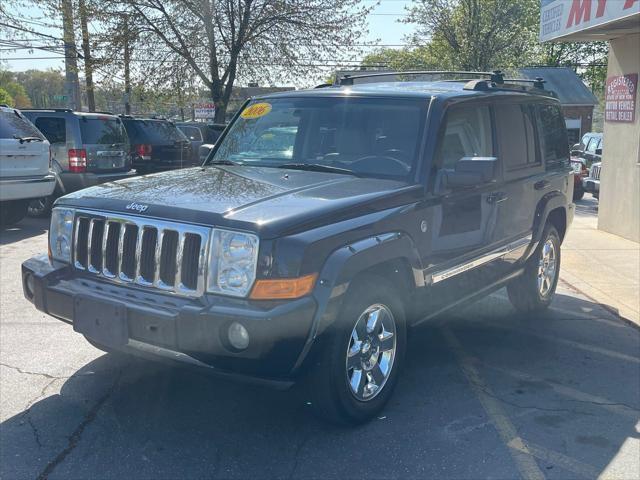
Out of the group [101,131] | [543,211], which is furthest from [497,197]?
[101,131]

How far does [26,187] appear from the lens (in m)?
10.2

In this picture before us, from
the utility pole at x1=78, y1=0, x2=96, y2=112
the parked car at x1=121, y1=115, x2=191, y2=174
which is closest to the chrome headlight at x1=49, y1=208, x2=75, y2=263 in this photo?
the parked car at x1=121, y1=115, x2=191, y2=174

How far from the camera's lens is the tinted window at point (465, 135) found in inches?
194

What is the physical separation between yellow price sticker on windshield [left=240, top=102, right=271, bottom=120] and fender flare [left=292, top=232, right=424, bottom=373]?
1.93m

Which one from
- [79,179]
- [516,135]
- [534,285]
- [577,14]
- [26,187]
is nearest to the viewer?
[516,135]

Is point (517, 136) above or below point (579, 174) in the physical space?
above

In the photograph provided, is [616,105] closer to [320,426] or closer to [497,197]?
[497,197]

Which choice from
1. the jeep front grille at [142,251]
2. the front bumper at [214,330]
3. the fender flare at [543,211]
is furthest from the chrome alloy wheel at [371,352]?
the fender flare at [543,211]

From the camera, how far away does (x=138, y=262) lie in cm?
384

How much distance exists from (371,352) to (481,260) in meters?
1.44

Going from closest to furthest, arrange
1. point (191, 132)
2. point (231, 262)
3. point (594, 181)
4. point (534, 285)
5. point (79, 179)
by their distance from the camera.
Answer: point (231, 262)
point (534, 285)
point (79, 179)
point (594, 181)
point (191, 132)

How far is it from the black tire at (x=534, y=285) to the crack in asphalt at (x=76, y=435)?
11.9ft

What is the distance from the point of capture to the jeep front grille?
12.0 ft

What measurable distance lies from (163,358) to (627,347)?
4.07 meters
